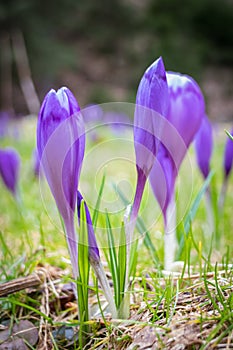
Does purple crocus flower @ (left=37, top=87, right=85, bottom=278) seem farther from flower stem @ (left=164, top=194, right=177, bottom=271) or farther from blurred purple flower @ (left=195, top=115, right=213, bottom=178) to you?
blurred purple flower @ (left=195, top=115, right=213, bottom=178)

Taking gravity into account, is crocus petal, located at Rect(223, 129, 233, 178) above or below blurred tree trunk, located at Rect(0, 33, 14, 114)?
below

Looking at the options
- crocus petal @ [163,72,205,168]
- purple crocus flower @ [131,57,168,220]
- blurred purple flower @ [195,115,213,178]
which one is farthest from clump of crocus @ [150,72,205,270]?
blurred purple flower @ [195,115,213,178]

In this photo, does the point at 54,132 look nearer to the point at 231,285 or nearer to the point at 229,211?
the point at 231,285

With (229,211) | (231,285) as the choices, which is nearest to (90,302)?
(231,285)

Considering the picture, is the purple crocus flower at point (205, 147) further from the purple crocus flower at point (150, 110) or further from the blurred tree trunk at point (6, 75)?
the blurred tree trunk at point (6, 75)

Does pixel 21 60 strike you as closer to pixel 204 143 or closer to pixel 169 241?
pixel 204 143

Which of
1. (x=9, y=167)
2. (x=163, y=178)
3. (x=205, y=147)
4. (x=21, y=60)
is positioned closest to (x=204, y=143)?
(x=205, y=147)

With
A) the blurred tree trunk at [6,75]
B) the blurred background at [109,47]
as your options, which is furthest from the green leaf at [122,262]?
the blurred tree trunk at [6,75]
